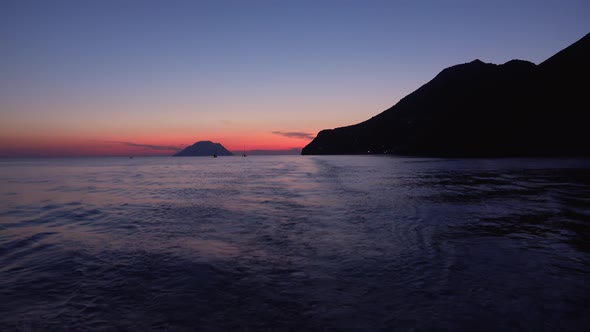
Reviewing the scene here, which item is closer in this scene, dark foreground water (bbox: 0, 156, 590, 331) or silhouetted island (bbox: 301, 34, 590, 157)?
dark foreground water (bbox: 0, 156, 590, 331)

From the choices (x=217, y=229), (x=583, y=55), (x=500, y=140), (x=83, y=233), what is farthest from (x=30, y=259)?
(x=583, y=55)

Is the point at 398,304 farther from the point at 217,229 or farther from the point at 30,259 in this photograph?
the point at 30,259

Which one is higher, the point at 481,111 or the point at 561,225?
the point at 481,111

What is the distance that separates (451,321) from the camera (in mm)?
5746

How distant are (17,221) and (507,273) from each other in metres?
22.3

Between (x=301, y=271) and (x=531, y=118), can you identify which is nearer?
(x=301, y=271)

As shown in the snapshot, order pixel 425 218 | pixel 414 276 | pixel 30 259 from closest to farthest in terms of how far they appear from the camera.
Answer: pixel 414 276 → pixel 30 259 → pixel 425 218

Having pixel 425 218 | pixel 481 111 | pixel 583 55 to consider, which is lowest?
pixel 425 218

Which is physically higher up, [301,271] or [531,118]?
[531,118]

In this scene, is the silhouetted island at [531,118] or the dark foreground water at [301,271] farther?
the silhouetted island at [531,118]

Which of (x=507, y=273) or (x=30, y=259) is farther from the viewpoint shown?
(x=30, y=259)

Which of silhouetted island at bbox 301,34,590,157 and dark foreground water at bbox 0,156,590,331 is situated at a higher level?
silhouetted island at bbox 301,34,590,157

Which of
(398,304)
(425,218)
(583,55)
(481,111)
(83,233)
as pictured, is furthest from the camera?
(481,111)

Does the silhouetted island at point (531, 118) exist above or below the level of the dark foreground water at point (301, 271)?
above
